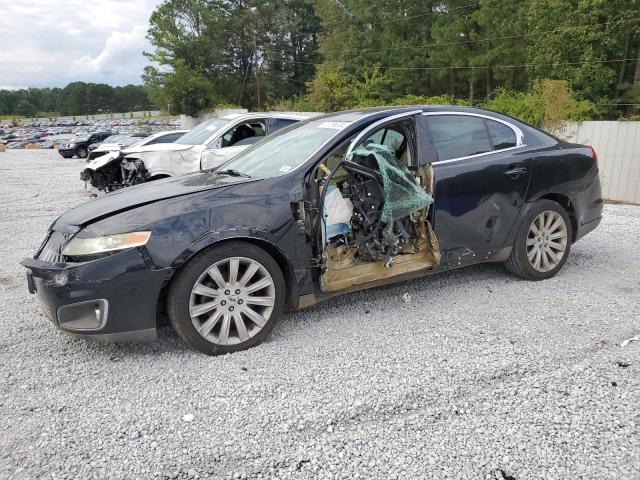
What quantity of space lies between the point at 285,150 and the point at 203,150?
17.0 feet

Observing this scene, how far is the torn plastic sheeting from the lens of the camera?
3.97 meters

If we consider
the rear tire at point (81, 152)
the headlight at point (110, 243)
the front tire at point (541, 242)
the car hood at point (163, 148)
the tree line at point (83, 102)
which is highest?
the tree line at point (83, 102)

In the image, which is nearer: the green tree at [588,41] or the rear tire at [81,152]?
the green tree at [588,41]

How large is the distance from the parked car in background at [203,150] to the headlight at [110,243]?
5825 millimetres

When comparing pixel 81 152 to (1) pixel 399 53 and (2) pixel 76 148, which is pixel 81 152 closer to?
(2) pixel 76 148

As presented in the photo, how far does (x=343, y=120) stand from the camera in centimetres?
432

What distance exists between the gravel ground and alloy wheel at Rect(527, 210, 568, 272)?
0.36 m

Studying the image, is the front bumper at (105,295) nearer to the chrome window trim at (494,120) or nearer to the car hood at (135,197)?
the car hood at (135,197)

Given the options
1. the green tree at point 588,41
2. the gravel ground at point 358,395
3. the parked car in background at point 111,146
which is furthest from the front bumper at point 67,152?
the gravel ground at point 358,395

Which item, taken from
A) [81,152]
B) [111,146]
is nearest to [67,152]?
[81,152]

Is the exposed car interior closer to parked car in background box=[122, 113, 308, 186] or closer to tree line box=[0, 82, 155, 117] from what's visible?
parked car in background box=[122, 113, 308, 186]

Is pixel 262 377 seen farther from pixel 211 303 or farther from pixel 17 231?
pixel 17 231

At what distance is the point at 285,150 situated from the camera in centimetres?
438

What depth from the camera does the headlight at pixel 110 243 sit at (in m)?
3.29
